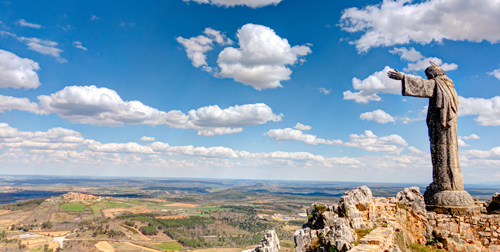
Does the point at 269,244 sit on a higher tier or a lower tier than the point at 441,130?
lower

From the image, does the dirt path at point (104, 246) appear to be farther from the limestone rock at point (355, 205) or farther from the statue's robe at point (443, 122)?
the statue's robe at point (443, 122)

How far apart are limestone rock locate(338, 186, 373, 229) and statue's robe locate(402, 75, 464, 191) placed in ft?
18.9

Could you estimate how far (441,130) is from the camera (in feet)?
57.1

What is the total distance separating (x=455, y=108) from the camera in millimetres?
17172

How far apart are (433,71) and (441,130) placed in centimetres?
393

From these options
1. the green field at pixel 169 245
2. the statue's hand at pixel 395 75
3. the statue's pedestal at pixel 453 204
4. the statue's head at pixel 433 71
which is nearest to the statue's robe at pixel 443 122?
the statue's hand at pixel 395 75

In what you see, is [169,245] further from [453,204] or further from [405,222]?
[453,204]

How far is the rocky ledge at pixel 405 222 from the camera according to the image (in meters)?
13.2

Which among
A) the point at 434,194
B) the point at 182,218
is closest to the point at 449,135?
the point at 434,194

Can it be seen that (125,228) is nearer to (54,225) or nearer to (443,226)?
(54,225)

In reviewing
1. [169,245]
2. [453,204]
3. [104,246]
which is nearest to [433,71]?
[453,204]

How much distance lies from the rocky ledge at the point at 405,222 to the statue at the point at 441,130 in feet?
4.19

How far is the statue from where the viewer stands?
55.2ft

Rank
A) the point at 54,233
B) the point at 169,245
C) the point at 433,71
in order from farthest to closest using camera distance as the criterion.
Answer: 1. the point at 54,233
2. the point at 169,245
3. the point at 433,71
